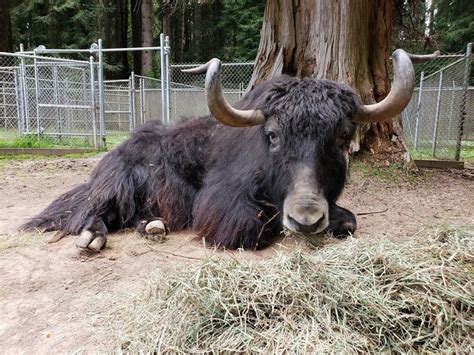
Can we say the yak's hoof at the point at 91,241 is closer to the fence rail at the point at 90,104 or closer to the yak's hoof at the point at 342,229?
the yak's hoof at the point at 342,229

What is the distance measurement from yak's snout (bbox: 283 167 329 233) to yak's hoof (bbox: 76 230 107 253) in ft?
4.54

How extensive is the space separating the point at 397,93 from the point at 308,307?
1.78 m

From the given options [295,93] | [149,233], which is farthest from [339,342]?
[149,233]

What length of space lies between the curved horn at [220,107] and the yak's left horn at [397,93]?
734mm

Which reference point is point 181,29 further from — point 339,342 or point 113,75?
point 339,342

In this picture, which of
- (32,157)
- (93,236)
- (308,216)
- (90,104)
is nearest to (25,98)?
(90,104)

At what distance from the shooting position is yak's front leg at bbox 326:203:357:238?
10.0 ft

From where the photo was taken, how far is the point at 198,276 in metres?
1.98

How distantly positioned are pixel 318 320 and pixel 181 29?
99.4ft

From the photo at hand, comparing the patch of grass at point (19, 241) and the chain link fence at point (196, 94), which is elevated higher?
the chain link fence at point (196, 94)

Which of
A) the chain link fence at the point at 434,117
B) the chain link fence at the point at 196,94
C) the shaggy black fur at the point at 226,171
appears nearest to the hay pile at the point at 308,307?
the shaggy black fur at the point at 226,171

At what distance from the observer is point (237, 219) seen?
2.98 meters

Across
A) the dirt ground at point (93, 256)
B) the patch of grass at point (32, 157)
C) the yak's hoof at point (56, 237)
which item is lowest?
the patch of grass at point (32, 157)

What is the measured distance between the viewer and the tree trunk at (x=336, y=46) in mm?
5035
